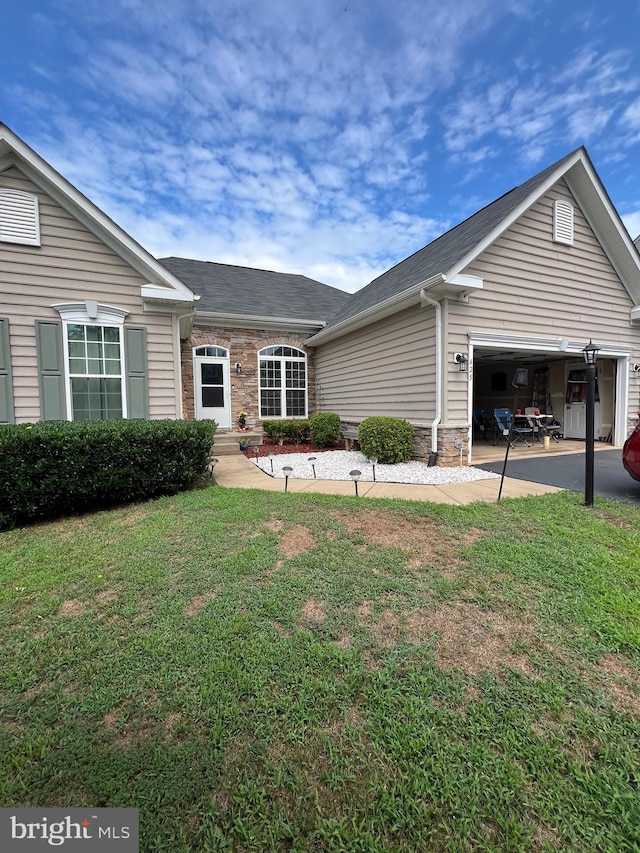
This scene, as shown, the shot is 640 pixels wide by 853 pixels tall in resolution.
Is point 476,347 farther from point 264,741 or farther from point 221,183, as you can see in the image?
point 221,183

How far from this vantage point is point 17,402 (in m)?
6.42

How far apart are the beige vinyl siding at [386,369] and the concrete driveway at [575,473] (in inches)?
81.3

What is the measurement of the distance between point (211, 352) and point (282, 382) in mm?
2497

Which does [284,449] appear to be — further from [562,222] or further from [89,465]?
[562,222]

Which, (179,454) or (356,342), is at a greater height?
(356,342)

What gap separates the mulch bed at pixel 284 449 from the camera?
34.1 ft

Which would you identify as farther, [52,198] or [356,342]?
[356,342]

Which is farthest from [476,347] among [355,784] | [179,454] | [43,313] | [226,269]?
[226,269]

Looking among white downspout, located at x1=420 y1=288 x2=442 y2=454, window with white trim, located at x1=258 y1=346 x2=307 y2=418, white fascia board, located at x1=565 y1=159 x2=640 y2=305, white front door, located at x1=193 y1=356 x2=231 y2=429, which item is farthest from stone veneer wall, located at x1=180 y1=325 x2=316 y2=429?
white fascia board, located at x1=565 y1=159 x2=640 y2=305

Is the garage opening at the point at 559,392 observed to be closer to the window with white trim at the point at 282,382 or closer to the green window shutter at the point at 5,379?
the window with white trim at the point at 282,382

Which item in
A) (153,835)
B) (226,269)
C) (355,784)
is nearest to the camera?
(153,835)

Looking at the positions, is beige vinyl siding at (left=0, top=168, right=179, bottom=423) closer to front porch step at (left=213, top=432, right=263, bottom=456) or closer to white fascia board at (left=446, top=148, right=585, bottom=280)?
front porch step at (left=213, top=432, right=263, bottom=456)

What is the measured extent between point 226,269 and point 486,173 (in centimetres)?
1007

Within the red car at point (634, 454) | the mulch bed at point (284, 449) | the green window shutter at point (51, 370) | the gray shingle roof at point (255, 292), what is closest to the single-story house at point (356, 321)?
the green window shutter at point (51, 370)
